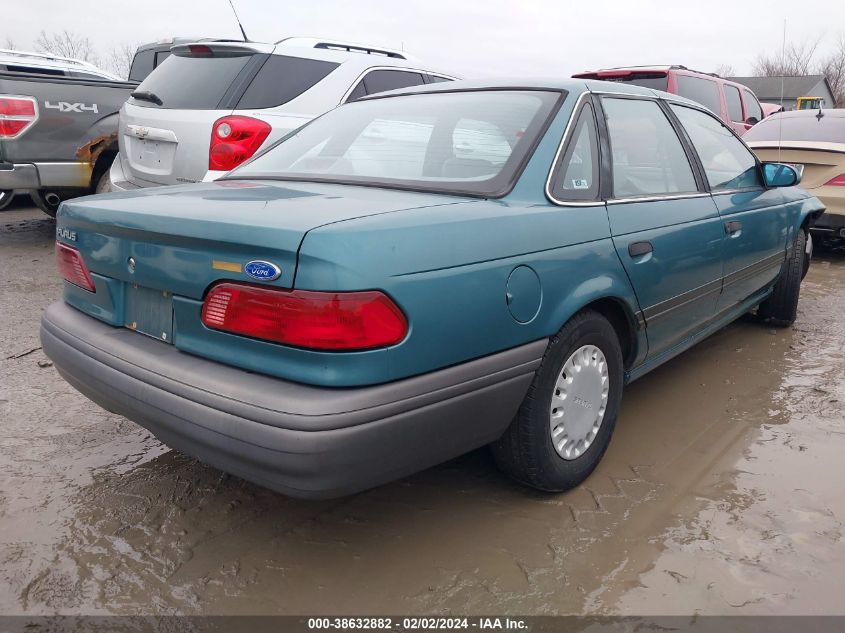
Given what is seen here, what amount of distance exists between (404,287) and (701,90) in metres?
8.19

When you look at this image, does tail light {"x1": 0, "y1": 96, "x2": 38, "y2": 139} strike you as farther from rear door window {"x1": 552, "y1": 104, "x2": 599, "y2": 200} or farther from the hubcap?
the hubcap

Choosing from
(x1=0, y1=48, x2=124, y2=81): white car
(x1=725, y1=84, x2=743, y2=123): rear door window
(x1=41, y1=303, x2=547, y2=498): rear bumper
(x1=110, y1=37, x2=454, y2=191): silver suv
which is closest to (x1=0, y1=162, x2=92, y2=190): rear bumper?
(x1=0, y1=48, x2=124, y2=81): white car

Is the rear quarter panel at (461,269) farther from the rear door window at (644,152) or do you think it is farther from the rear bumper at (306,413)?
the rear door window at (644,152)

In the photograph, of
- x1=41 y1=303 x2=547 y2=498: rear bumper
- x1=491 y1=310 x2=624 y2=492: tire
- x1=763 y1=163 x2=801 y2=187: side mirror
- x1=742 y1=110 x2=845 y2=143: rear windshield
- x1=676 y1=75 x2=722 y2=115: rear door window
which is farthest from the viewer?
x1=676 y1=75 x2=722 y2=115: rear door window

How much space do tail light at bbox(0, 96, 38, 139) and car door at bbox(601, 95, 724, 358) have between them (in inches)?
203

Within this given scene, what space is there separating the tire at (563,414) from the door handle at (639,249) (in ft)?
0.99

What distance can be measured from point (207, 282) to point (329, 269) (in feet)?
1.41

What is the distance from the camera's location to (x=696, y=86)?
858 centimetres

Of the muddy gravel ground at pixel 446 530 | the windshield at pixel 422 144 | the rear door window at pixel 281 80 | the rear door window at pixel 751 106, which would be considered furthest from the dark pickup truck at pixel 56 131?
the rear door window at pixel 751 106

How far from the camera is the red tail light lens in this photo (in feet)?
5.80

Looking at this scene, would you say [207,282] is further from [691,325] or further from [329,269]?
[691,325]

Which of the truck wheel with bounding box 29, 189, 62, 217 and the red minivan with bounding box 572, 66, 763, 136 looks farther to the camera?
the red minivan with bounding box 572, 66, 763, 136

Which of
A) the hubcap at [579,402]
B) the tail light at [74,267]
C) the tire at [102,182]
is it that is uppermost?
the tail light at [74,267]

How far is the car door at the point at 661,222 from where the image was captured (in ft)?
8.88
